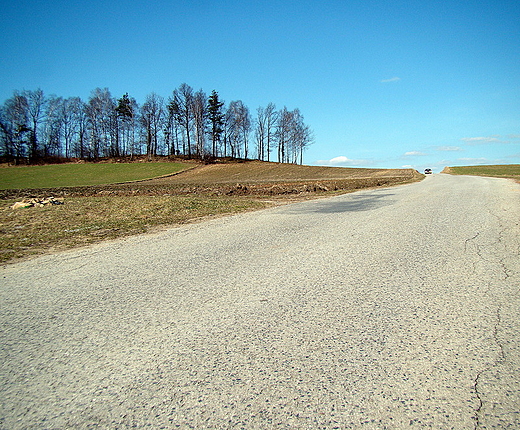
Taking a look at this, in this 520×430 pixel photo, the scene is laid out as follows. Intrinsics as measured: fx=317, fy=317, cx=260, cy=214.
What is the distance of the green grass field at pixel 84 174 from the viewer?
4241cm

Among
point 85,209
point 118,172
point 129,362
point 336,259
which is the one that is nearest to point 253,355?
point 129,362

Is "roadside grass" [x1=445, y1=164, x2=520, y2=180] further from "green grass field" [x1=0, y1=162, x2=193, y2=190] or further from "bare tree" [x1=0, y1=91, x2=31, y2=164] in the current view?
"bare tree" [x1=0, y1=91, x2=31, y2=164]

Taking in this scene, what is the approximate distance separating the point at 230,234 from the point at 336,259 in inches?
111

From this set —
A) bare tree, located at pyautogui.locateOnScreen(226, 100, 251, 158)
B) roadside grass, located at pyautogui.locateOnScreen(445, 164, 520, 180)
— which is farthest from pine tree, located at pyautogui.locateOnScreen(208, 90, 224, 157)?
roadside grass, located at pyautogui.locateOnScreen(445, 164, 520, 180)

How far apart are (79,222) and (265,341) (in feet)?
27.6

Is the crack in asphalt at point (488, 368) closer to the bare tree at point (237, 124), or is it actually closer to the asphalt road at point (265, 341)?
the asphalt road at point (265, 341)

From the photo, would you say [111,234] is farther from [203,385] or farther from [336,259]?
[203,385]

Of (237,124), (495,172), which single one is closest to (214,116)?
(237,124)

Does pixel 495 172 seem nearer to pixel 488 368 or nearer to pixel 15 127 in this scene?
pixel 488 368

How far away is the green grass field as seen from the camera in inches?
1670

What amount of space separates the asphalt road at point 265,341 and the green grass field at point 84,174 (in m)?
42.5

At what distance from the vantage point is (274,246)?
5672 millimetres

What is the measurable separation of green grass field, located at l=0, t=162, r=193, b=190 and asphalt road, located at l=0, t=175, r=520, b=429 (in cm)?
4254

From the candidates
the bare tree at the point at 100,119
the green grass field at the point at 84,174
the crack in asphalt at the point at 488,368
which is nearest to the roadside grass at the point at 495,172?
the crack in asphalt at the point at 488,368
